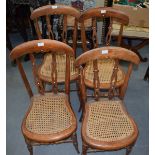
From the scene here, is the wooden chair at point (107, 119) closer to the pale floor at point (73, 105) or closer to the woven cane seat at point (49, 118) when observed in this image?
the woven cane seat at point (49, 118)

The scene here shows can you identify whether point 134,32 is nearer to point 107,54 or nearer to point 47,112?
point 107,54

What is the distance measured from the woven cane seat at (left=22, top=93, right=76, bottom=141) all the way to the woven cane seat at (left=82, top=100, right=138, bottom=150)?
0.36ft

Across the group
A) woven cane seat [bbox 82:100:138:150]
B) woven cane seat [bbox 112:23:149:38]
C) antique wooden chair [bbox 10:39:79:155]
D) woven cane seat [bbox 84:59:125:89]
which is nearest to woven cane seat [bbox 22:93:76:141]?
antique wooden chair [bbox 10:39:79:155]

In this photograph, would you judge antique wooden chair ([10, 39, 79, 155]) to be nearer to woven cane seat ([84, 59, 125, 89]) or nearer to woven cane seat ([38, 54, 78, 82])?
woven cane seat ([38, 54, 78, 82])

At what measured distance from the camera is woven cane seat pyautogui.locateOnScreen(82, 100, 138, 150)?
1.30 metres

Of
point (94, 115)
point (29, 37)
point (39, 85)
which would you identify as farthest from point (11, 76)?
point (94, 115)

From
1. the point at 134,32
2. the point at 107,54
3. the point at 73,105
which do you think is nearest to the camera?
the point at 107,54

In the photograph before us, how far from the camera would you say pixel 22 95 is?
230 cm

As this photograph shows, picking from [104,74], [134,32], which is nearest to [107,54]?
[104,74]

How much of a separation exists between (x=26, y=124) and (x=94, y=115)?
1.42 ft

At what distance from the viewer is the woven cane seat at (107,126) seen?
4.27 feet

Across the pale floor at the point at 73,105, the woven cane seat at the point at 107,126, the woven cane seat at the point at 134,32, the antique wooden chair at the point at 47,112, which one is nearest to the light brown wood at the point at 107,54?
the antique wooden chair at the point at 47,112

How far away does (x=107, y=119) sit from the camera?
1436 millimetres

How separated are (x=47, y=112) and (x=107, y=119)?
0.39 m
